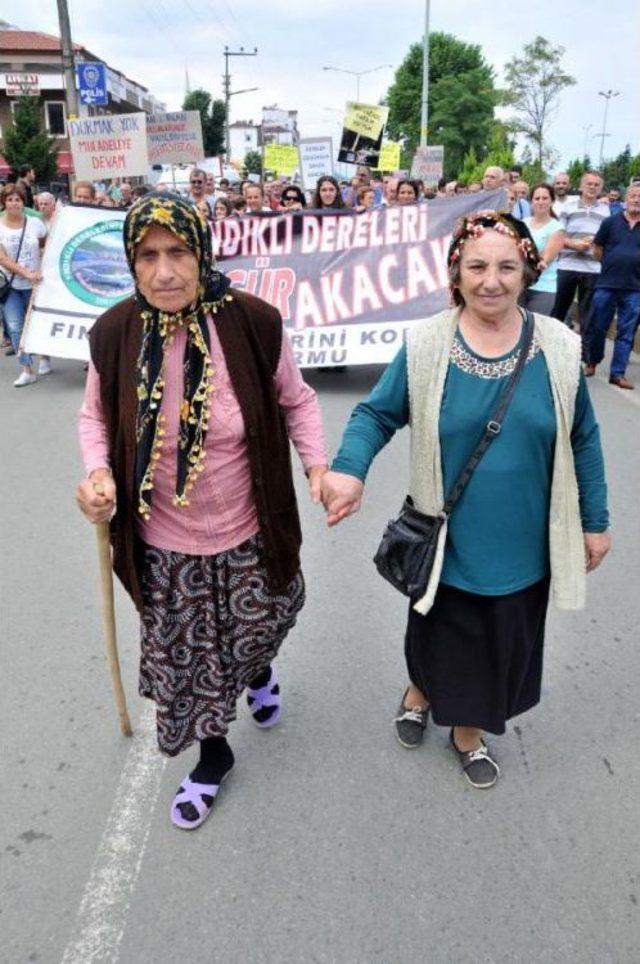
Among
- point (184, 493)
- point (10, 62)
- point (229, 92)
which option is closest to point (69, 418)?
point (184, 493)

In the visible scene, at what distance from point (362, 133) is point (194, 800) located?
41.4 ft

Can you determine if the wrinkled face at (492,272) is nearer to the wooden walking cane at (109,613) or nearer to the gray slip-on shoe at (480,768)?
the wooden walking cane at (109,613)

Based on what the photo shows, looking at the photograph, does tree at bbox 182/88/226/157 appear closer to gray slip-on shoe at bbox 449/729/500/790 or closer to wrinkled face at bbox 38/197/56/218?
wrinkled face at bbox 38/197/56/218

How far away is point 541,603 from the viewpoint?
2287mm

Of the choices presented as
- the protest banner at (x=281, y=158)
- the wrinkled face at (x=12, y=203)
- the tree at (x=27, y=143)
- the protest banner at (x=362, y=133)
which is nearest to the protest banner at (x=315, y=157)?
the protest banner at (x=281, y=158)

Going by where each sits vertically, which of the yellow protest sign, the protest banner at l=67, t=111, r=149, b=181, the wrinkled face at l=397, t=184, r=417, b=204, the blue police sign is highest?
the blue police sign

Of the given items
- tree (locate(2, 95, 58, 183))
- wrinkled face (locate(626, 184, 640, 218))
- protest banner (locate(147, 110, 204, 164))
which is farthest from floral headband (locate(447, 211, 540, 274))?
tree (locate(2, 95, 58, 183))

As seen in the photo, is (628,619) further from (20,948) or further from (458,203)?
(458,203)

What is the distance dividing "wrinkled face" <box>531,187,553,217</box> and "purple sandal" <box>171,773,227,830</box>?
20.0ft

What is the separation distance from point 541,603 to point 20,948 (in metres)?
1.69

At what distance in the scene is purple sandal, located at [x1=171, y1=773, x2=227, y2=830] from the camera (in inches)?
89.8

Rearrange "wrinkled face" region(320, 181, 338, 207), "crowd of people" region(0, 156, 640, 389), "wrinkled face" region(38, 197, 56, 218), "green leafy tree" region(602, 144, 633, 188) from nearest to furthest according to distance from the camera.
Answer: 1. "crowd of people" region(0, 156, 640, 389)
2. "wrinkled face" region(320, 181, 338, 207)
3. "wrinkled face" region(38, 197, 56, 218)
4. "green leafy tree" region(602, 144, 633, 188)

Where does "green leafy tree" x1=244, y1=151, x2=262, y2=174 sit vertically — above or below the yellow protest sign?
above

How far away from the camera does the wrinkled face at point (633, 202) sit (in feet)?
22.9
